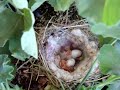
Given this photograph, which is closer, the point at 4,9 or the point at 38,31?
the point at 4,9

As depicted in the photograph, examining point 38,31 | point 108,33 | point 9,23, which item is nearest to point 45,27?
point 38,31

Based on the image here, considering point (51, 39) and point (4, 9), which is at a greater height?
point (51, 39)

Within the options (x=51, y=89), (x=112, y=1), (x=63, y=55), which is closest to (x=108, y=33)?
(x=112, y=1)

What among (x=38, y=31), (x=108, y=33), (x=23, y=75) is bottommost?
(x=108, y=33)

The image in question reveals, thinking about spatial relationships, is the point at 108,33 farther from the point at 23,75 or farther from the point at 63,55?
the point at 63,55

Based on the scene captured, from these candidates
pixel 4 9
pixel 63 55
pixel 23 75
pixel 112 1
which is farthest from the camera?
pixel 63 55

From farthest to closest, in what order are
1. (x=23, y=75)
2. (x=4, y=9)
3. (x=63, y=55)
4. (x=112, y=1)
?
(x=63, y=55), (x=23, y=75), (x=4, y=9), (x=112, y=1)

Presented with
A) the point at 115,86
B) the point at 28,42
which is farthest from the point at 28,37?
the point at 115,86
